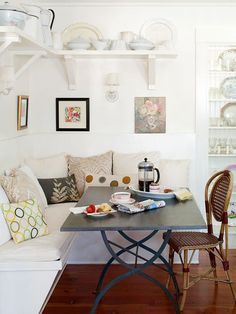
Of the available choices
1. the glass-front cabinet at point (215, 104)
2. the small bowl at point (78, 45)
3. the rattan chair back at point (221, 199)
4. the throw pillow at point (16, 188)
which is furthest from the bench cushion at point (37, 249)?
the glass-front cabinet at point (215, 104)

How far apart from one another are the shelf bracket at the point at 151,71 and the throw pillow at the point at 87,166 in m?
0.79

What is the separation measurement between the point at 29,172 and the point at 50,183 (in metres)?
0.23

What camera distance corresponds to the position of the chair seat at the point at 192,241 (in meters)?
3.17

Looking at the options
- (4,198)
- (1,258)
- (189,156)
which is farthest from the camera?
(189,156)

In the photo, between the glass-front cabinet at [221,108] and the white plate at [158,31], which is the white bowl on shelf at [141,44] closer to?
the white plate at [158,31]

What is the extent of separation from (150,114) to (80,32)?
1.06m

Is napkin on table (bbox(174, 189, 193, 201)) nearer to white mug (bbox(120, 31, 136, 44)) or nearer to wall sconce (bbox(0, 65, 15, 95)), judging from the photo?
wall sconce (bbox(0, 65, 15, 95))

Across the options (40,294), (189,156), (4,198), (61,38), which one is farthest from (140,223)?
(61,38)

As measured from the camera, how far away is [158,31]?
4.45 m

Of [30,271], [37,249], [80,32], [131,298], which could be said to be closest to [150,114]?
[80,32]

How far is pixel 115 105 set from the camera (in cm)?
454

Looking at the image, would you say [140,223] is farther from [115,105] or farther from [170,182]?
[115,105]

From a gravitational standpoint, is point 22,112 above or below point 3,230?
above

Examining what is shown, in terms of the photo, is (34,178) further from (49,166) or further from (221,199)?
(221,199)
